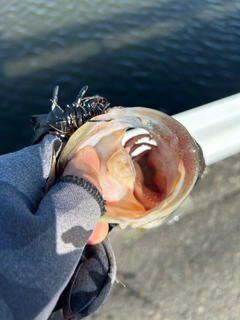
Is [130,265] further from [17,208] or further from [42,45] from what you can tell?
[42,45]

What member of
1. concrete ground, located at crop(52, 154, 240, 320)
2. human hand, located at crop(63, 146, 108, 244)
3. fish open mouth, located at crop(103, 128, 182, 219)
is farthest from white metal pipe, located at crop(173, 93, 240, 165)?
human hand, located at crop(63, 146, 108, 244)

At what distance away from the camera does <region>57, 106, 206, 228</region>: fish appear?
1285 mm

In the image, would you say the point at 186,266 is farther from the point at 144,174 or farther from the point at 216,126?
the point at 216,126

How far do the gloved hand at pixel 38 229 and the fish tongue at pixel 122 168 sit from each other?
261 mm

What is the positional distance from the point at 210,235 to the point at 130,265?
1.65 ft

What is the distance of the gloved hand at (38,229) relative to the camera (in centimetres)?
95

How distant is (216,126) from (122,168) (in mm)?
1218

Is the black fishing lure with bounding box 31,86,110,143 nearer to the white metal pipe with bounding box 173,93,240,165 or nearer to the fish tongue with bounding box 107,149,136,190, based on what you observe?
the fish tongue with bounding box 107,149,136,190

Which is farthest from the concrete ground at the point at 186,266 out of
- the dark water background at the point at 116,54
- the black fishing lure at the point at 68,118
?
the dark water background at the point at 116,54

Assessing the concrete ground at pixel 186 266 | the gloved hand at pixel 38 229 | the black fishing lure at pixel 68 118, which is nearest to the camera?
the gloved hand at pixel 38 229

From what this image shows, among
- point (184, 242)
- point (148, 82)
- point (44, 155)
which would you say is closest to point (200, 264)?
point (184, 242)

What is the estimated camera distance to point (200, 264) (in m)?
2.02

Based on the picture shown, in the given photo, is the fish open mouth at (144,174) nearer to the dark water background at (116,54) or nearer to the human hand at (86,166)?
the human hand at (86,166)

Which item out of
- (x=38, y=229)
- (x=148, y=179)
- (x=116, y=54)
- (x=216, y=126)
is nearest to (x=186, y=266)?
Answer: (x=148, y=179)
